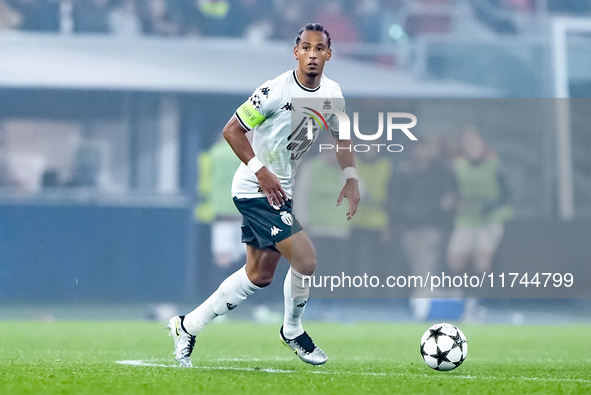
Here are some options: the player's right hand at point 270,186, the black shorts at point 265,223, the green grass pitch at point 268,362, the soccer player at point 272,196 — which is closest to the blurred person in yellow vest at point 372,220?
the green grass pitch at point 268,362

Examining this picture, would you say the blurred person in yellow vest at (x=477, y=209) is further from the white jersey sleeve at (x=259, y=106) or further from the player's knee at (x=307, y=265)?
the white jersey sleeve at (x=259, y=106)

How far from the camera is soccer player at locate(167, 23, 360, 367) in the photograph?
573 cm

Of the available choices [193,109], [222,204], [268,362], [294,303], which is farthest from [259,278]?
[193,109]

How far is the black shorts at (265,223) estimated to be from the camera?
18.8 feet

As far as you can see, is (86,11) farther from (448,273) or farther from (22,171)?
(448,273)

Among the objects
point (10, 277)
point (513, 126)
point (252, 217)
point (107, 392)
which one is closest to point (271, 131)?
point (252, 217)

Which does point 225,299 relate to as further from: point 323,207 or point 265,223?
point 323,207

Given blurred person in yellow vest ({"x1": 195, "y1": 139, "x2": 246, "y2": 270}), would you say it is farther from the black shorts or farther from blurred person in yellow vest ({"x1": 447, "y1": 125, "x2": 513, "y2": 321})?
the black shorts

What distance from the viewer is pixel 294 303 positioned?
6039mm

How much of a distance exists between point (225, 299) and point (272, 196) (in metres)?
0.65

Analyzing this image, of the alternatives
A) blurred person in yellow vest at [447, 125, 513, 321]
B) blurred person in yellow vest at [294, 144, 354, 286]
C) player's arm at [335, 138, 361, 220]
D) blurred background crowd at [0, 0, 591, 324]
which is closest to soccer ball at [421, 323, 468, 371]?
player's arm at [335, 138, 361, 220]

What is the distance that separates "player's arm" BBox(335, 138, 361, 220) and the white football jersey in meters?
0.16

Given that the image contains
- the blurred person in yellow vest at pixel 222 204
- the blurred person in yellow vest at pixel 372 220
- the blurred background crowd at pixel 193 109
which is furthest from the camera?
the blurred background crowd at pixel 193 109

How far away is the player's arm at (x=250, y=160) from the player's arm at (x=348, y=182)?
51 cm
